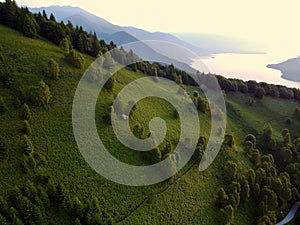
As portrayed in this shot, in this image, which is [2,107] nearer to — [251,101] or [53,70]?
[53,70]

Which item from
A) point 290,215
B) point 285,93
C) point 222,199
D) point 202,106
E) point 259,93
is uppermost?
point 285,93

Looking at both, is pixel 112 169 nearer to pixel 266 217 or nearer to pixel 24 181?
pixel 24 181

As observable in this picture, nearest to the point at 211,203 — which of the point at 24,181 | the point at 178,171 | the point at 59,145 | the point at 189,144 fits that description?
the point at 178,171

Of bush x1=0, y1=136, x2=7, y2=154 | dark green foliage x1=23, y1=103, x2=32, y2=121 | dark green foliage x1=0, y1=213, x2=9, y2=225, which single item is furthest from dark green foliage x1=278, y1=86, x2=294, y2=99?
dark green foliage x1=0, y1=213, x2=9, y2=225

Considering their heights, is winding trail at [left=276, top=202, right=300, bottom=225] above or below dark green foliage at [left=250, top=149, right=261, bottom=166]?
below

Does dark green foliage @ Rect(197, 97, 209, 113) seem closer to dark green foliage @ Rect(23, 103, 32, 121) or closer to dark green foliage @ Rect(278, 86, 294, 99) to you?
dark green foliage @ Rect(23, 103, 32, 121)

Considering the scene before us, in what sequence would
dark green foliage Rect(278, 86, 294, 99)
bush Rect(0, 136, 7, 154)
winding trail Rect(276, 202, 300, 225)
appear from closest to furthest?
bush Rect(0, 136, 7, 154) < winding trail Rect(276, 202, 300, 225) < dark green foliage Rect(278, 86, 294, 99)

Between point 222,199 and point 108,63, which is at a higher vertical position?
point 108,63

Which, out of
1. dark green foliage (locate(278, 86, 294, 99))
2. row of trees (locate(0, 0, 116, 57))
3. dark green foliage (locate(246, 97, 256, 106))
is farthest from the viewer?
dark green foliage (locate(278, 86, 294, 99))

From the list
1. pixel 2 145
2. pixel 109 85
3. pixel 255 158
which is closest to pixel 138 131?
pixel 109 85
